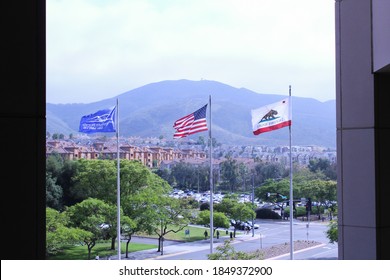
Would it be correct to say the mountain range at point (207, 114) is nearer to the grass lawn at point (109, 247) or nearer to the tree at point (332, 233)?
the grass lawn at point (109, 247)

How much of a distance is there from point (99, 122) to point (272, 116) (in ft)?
14.6

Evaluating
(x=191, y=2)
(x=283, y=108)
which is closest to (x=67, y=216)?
(x=283, y=108)

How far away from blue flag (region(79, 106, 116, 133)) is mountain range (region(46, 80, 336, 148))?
1027 centimetres

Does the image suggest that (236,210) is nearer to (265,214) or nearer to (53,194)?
(265,214)

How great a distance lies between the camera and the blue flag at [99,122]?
14.5 metres

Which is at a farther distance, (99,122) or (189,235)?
(189,235)

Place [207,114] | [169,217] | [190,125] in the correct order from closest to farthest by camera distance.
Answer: [190,125], [169,217], [207,114]

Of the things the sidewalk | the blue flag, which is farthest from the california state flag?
the sidewalk

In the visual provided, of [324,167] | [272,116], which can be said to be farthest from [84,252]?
[324,167]

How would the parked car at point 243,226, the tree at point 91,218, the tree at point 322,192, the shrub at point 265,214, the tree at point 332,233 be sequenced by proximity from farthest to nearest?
1. the shrub at point 265,214
2. the parked car at point 243,226
3. the tree at point 322,192
4. the tree at point 332,233
5. the tree at point 91,218

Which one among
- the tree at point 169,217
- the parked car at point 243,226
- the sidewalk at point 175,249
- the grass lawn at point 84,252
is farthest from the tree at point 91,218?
the parked car at point 243,226

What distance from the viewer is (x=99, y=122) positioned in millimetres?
14703

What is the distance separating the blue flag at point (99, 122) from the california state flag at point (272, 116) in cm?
366
